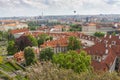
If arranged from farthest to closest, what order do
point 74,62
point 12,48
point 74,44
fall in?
1. point 12,48
2. point 74,44
3. point 74,62

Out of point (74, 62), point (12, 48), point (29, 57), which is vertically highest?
point (74, 62)

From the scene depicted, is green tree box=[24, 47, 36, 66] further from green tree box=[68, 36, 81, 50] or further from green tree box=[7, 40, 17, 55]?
green tree box=[7, 40, 17, 55]

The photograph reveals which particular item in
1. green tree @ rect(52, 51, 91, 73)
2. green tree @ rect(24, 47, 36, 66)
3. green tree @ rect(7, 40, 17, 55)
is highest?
green tree @ rect(52, 51, 91, 73)

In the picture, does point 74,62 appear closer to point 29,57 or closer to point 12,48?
point 29,57

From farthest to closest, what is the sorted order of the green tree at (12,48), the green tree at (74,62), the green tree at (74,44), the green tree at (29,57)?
the green tree at (12,48) < the green tree at (74,44) < the green tree at (29,57) < the green tree at (74,62)

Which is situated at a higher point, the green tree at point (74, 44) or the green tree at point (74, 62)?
the green tree at point (74, 62)

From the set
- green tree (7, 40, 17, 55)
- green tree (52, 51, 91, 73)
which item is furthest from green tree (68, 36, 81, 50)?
green tree (52, 51, 91, 73)

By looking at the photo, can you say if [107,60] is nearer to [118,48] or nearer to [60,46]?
[118,48]

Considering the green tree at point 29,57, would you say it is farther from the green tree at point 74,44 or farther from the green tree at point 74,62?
the green tree at point 74,44

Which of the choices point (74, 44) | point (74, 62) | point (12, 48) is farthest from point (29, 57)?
point (12, 48)

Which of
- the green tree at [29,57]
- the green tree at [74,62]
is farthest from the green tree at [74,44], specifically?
the green tree at [74,62]

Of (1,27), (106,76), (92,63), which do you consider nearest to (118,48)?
(92,63)
